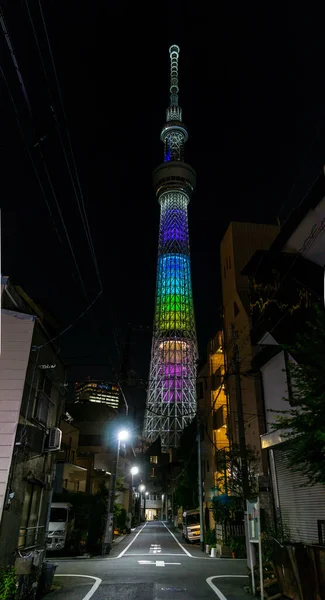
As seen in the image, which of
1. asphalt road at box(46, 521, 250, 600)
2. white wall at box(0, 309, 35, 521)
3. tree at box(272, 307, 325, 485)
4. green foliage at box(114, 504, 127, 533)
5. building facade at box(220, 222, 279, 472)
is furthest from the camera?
green foliage at box(114, 504, 127, 533)

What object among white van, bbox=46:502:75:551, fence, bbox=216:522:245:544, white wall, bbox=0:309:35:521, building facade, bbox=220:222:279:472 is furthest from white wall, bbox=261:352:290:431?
white van, bbox=46:502:75:551

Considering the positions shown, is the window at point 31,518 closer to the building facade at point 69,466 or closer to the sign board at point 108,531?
the sign board at point 108,531

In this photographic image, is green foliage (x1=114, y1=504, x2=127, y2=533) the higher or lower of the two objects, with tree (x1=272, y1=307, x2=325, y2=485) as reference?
lower

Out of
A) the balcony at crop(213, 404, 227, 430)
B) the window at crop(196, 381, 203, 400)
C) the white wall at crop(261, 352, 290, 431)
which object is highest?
the window at crop(196, 381, 203, 400)

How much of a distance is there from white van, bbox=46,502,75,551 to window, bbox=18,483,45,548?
854cm

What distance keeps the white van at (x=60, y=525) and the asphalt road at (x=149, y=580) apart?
1795 mm

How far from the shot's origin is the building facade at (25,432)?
31.8 ft

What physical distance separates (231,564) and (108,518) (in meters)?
7.93

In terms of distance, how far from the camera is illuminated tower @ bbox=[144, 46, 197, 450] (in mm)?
79625

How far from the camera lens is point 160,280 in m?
86.5

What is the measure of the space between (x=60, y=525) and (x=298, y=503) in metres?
13.1

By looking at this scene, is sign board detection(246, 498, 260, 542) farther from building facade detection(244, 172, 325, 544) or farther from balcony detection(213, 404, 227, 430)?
balcony detection(213, 404, 227, 430)

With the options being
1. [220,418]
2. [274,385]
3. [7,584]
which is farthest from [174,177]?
[7,584]

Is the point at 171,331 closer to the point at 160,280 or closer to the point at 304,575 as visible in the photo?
the point at 160,280
